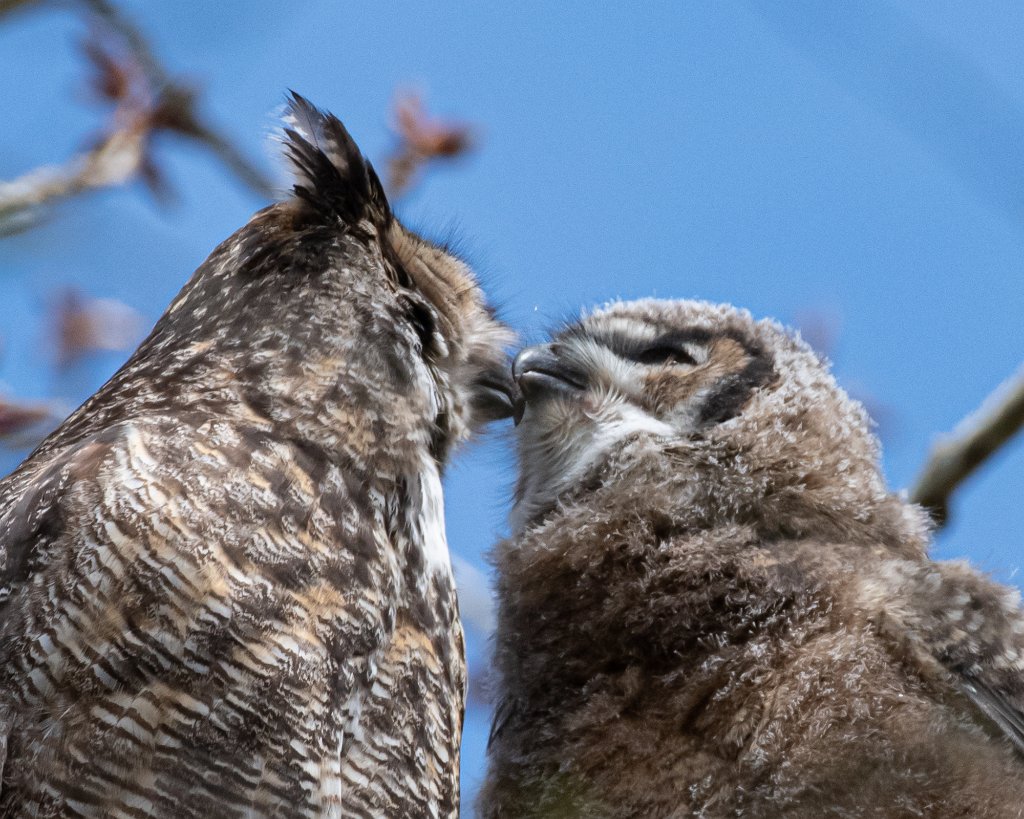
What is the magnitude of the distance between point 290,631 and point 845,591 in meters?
0.97

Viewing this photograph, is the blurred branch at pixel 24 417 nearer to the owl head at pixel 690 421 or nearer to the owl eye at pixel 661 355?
the owl head at pixel 690 421

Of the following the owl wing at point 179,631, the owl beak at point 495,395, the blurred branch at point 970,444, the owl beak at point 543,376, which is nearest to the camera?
the owl wing at point 179,631

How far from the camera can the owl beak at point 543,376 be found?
276cm

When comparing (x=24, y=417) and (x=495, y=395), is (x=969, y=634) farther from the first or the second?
(x=24, y=417)

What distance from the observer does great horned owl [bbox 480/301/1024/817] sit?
2.08m

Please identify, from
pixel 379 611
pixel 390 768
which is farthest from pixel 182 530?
pixel 390 768

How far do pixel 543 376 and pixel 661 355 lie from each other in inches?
10.2

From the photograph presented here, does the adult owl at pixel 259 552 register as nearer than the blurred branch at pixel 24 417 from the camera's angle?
Yes

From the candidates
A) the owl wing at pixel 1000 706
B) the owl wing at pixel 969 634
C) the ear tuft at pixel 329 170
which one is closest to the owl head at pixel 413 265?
the ear tuft at pixel 329 170

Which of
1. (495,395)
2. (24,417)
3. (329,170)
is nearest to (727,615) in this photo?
(495,395)

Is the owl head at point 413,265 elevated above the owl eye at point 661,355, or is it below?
above

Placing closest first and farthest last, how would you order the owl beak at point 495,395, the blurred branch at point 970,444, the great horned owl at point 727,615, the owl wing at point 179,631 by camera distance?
the owl wing at point 179,631 → the great horned owl at point 727,615 → the blurred branch at point 970,444 → the owl beak at point 495,395

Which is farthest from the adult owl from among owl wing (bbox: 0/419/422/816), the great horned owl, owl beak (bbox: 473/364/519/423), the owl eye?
the owl eye

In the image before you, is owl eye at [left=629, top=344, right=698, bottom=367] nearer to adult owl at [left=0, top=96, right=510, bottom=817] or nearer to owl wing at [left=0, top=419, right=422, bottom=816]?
adult owl at [left=0, top=96, right=510, bottom=817]
